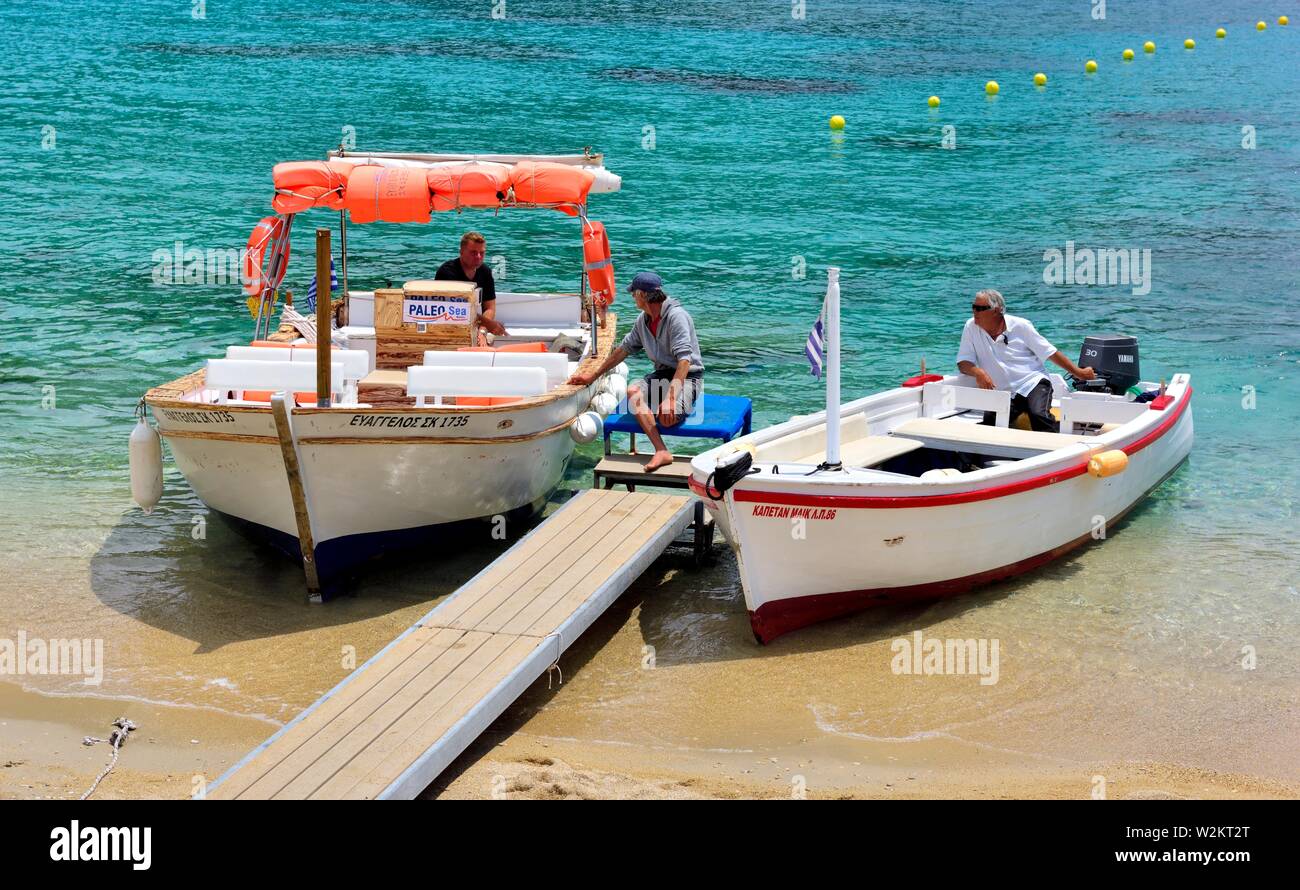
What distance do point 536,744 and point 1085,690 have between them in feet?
10.9

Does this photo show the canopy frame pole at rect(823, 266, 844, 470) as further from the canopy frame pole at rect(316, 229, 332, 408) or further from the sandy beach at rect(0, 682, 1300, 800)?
the canopy frame pole at rect(316, 229, 332, 408)

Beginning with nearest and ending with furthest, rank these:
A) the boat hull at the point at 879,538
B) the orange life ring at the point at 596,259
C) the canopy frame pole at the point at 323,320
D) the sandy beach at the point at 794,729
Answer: the sandy beach at the point at 794,729 → the boat hull at the point at 879,538 → the canopy frame pole at the point at 323,320 → the orange life ring at the point at 596,259

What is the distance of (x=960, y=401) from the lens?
11.0 metres

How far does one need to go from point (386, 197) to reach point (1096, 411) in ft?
19.3

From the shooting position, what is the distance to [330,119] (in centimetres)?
3375

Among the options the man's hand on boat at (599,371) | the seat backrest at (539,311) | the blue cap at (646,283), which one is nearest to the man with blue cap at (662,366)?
the blue cap at (646,283)

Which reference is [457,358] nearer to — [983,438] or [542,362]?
[542,362]

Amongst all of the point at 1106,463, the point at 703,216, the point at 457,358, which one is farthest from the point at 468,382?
the point at 703,216

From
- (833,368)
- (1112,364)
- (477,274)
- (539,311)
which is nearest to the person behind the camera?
(833,368)

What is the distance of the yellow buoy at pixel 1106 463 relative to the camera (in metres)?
9.82

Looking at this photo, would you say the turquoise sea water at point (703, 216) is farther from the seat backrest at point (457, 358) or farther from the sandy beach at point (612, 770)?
the seat backrest at point (457, 358)

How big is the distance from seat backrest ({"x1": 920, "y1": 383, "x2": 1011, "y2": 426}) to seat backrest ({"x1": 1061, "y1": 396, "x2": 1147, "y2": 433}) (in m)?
0.71

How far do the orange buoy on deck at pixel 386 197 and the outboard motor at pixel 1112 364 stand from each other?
5.61 metres
